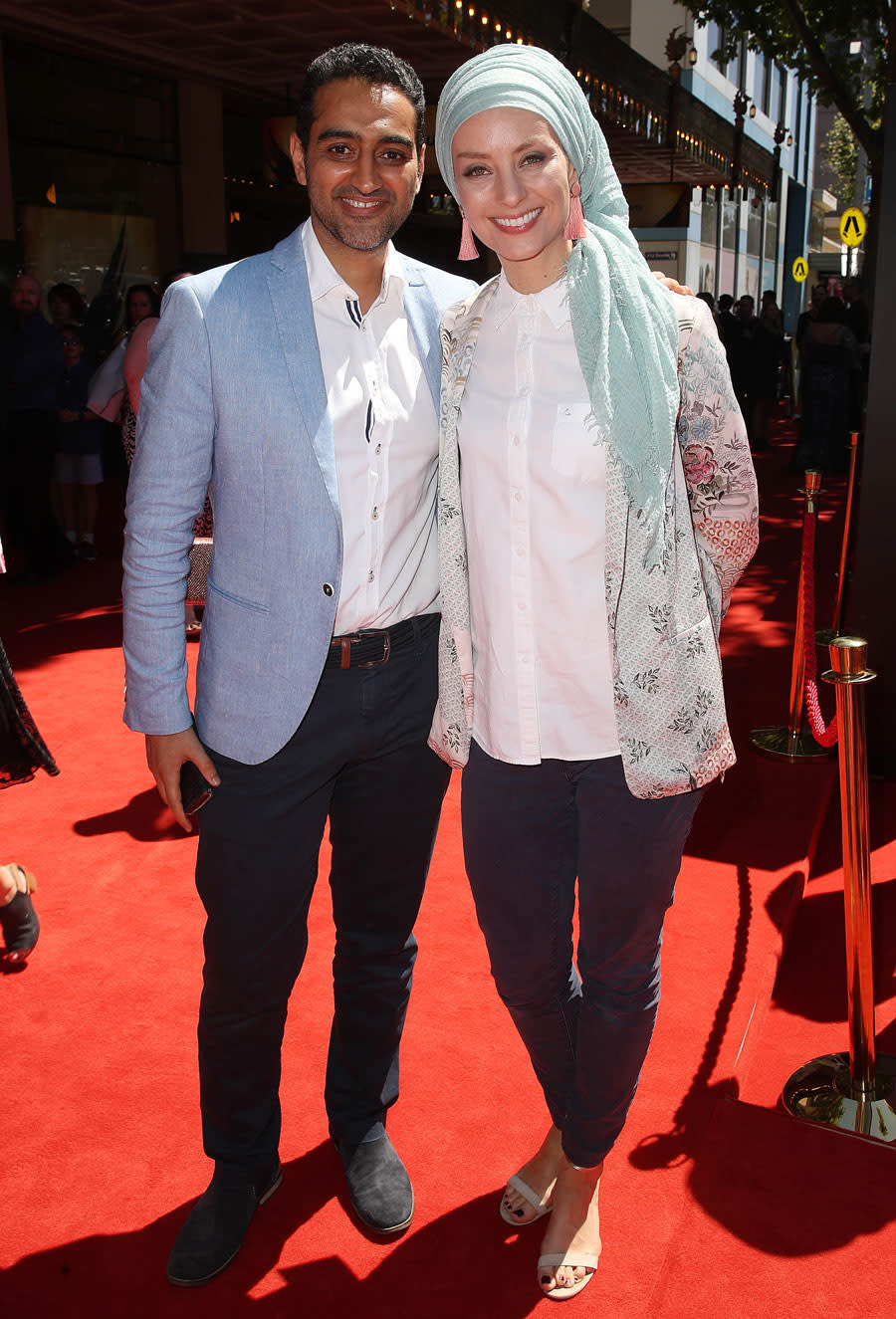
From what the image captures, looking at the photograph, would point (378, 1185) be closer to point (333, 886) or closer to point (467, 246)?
point (333, 886)

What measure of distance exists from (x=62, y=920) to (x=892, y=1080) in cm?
248

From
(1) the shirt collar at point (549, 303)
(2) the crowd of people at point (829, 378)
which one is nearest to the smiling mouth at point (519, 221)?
(1) the shirt collar at point (549, 303)

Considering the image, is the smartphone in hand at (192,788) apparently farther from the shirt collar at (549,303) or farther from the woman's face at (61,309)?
the woman's face at (61,309)

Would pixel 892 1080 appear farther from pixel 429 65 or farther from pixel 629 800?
pixel 429 65

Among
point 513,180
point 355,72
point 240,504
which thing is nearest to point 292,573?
point 240,504

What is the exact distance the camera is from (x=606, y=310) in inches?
77.6

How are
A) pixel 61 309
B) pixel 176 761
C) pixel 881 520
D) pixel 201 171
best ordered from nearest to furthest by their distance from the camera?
pixel 176 761 < pixel 881 520 < pixel 61 309 < pixel 201 171

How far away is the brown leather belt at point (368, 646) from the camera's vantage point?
2.20 m

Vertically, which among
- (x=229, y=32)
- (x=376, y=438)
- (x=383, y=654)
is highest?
(x=229, y=32)

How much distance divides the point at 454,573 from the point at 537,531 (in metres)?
0.19

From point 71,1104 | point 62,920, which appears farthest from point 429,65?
point 71,1104

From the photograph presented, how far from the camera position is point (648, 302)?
2000 millimetres

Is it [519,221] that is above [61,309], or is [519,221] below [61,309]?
below

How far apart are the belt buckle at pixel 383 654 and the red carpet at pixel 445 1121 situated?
1.19m
